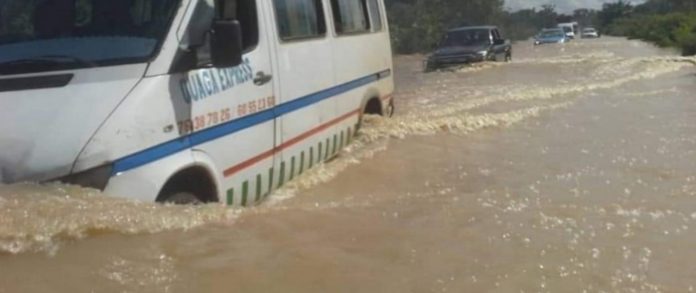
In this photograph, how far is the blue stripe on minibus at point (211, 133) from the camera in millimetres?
5387

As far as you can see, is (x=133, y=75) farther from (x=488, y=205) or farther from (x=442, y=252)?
(x=488, y=205)

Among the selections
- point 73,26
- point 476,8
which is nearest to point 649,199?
point 73,26

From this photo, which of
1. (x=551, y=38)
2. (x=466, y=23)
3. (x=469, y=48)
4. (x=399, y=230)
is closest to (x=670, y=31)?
(x=551, y=38)

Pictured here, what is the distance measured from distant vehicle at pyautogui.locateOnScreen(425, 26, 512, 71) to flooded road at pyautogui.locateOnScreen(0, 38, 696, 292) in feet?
56.8

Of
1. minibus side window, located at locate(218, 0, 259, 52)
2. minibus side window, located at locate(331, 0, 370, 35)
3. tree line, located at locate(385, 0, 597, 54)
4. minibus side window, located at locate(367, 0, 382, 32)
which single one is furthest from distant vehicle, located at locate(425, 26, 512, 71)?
minibus side window, located at locate(218, 0, 259, 52)

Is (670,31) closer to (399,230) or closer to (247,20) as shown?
(247,20)

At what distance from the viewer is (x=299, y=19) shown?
8047 millimetres

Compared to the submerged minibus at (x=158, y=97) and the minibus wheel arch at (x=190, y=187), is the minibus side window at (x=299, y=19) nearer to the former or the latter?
the submerged minibus at (x=158, y=97)

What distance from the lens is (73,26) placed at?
239 inches

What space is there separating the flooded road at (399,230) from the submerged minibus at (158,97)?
164mm

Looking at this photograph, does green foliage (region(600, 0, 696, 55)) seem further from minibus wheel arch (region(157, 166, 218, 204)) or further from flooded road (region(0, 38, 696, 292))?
minibus wheel arch (region(157, 166, 218, 204))

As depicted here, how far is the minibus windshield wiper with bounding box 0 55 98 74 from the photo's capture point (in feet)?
18.6

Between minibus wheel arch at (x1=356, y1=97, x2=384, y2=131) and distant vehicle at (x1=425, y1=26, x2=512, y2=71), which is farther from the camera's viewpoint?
distant vehicle at (x1=425, y1=26, x2=512, y2=71)

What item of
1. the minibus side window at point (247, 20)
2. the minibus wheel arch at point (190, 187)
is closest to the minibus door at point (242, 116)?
the minibus side window at point (247, 20)
